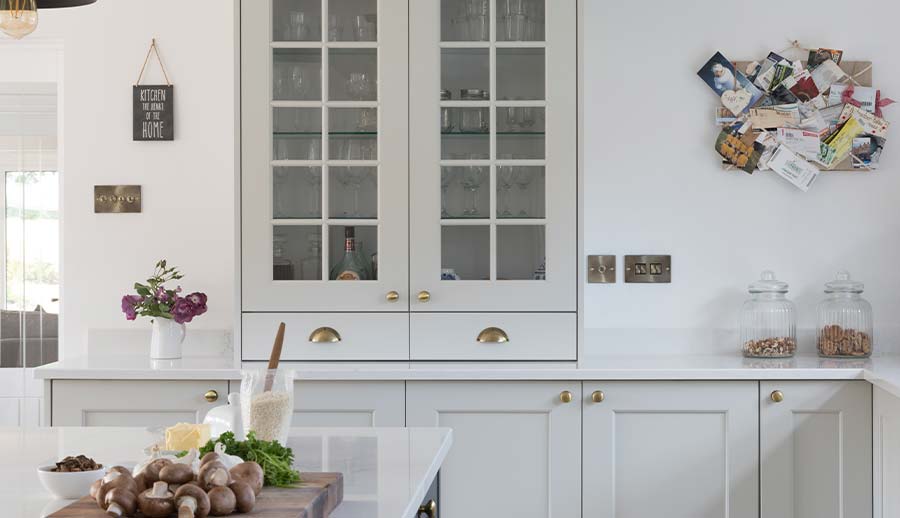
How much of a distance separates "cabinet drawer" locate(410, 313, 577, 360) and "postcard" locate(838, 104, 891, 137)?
1.26 m

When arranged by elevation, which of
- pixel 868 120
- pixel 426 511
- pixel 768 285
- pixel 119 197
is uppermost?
pixel 868 120

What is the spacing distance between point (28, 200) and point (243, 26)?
4.53 feet

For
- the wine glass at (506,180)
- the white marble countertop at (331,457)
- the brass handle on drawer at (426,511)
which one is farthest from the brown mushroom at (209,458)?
the wine glass at (506,180)

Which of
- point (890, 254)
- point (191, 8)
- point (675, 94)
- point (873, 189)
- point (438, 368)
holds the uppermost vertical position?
point (191, 8)

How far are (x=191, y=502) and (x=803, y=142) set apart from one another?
9.18 feet

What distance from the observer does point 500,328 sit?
124 inches

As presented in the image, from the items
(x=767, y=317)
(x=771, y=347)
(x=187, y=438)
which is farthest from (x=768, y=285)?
(x=187, y=438)

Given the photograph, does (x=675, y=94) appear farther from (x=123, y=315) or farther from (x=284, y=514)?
(x=284, y=514)

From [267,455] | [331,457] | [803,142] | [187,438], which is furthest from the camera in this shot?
[803,142]

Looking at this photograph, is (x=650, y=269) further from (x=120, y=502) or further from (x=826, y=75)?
(x=120, y=502)

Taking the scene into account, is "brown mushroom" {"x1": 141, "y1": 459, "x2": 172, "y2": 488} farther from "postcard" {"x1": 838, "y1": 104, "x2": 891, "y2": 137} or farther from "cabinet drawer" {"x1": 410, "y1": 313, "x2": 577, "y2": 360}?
"postcard" {"x1": 838, "y1": 104, "x2": 891, "y2": 137}

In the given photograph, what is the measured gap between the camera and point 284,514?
52.9 inches

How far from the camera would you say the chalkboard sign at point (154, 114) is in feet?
11.6

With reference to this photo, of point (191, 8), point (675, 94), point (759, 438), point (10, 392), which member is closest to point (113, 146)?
point (191, 8)
